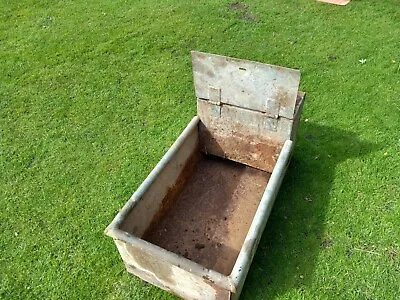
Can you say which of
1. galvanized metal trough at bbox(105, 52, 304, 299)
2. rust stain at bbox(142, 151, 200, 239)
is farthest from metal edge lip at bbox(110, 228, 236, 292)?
rust stain at bbox(142, 151, 200, 239)

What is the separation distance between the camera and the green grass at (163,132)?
4.12 m

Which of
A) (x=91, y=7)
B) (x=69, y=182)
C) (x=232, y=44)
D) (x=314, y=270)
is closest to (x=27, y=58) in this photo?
(x=91, y=7)

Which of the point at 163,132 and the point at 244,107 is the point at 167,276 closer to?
the point at 244,107

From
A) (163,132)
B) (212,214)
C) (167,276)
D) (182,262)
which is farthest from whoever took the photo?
(163,132)

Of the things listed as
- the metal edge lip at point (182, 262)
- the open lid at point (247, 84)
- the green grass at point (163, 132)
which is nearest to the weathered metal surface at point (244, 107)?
the open lid at point (247, 84)

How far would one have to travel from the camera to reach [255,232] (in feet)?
11.5

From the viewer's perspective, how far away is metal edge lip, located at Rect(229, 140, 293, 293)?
10.6 ft

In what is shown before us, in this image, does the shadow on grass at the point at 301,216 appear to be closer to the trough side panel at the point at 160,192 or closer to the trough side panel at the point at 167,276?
the trough side panel at the point at 167,276

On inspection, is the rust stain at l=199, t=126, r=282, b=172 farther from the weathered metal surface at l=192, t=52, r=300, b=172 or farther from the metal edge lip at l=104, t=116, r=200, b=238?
the metal edge lip at l=104, t=116, r=200, b=238

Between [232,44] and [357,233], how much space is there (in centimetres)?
428

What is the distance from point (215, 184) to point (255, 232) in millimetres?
1466

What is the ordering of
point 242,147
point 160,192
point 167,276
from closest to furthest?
point 167,276 → point 160,192 → point 242,147

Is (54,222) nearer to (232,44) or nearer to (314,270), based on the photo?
(314,270)

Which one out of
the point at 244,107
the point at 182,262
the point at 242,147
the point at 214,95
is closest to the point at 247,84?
the point at 244,107
